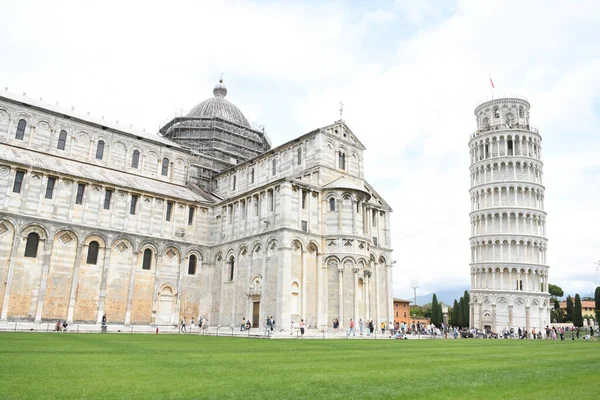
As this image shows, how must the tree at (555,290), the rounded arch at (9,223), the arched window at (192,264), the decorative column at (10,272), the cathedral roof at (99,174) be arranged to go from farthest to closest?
the tree at (555,290)
the arched window at (192,264)
the cathedral roof at (99,174)
the rounded arch at (9,223)
the decorative column at (10,272)

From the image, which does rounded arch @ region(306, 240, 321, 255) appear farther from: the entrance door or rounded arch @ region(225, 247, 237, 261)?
rounded arch @ region(225, 247, 237, 261)

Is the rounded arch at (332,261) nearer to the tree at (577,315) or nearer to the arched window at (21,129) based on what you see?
the arched window at (21,129)

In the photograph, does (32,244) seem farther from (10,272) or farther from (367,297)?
(367,297)

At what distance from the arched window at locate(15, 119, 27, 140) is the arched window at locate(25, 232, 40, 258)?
431 inches

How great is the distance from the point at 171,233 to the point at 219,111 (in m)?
21.2

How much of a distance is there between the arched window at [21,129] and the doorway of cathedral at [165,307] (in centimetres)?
1865

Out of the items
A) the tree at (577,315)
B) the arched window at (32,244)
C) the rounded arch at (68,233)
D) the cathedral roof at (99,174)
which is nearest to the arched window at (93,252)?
the rounded arch at (68,233)

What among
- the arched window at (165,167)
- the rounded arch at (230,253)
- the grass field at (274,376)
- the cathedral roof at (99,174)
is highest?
the arched window at (165,167)

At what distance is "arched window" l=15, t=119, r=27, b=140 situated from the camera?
1603 inches

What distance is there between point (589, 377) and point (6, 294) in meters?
35.6

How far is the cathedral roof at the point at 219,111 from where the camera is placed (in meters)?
57.3

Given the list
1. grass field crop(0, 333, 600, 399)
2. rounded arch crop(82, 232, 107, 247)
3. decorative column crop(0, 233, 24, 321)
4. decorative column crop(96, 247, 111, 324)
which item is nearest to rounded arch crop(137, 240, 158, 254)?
decorative column crop(96, 247, 111, 324)

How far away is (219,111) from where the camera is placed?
5762 cm

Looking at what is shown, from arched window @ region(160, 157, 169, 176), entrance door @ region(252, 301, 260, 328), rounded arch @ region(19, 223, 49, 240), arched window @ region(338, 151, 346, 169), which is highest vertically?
arched window @ region(160, 157, 169, 176)
